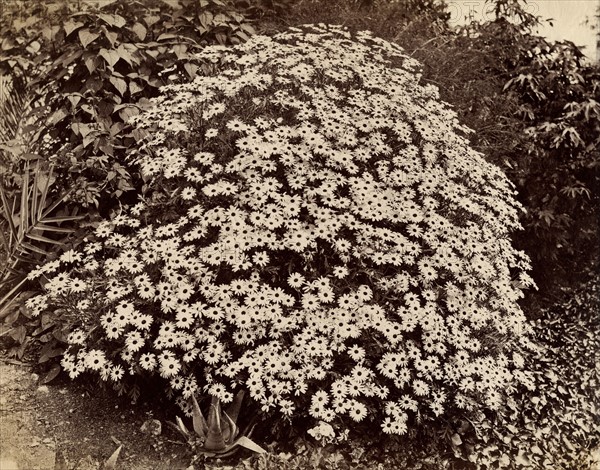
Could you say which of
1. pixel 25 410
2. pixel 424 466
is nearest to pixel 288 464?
pixel 424 466

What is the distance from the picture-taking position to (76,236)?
3826mm

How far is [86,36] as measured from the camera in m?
3.88

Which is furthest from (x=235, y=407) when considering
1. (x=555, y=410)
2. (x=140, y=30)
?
(x=140, y=30)

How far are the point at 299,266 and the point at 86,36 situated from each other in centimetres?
196

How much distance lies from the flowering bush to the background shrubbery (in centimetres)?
23

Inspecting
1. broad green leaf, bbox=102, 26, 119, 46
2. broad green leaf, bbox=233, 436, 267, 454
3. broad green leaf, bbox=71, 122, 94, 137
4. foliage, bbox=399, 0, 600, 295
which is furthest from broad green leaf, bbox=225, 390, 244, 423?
foliage, bbox=399, 0, 600, 295

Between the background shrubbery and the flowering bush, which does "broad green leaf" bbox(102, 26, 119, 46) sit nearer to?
the background shrubbery

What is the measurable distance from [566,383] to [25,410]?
349cm

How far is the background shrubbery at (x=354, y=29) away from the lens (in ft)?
12.5

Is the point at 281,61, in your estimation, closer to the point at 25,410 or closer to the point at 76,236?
the point at 76,236

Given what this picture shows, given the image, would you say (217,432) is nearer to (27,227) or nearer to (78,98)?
(27,227)

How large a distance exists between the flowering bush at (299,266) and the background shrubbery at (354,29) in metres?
0.23

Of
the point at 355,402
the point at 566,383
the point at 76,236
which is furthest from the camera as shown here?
the point at 566,383

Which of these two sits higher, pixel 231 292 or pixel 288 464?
pixel 231 292
